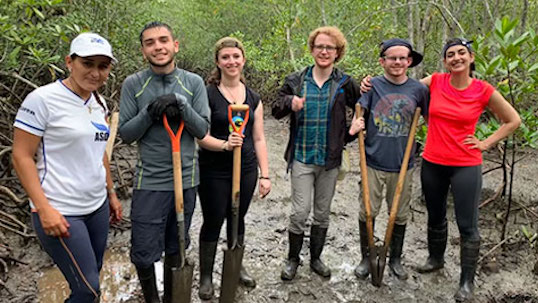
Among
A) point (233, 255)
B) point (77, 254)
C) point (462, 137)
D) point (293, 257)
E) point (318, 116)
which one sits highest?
point (318, 116)

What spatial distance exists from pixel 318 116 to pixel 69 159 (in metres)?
1.75

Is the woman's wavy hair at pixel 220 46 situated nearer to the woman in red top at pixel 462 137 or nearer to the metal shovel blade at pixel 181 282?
the metal shovel blade at pixel 181 282

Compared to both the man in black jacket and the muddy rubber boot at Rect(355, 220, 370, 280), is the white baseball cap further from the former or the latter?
the muddy rubber boot at Rect(355, 220, 370, 280)

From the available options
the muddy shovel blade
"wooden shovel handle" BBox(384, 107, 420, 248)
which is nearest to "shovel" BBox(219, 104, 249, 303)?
the muddy shovel blade

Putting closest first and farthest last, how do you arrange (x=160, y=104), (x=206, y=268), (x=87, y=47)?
1. (x=87, y=47)
2. (x=160, y=104)
3. (x=206, y=268)

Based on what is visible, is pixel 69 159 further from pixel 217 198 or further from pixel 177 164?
pixel 217 198

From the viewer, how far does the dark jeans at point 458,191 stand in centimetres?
287

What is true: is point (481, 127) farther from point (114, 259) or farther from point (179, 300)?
point (114, 259)

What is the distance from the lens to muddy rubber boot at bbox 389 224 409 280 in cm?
329

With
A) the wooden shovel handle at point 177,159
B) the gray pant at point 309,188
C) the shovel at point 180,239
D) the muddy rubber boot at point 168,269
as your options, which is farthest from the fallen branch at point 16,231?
the gray pant at point 309,188

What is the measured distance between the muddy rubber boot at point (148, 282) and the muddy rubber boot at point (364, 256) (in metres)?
1.69

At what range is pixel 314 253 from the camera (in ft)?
11.2

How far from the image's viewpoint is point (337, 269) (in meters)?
3.58

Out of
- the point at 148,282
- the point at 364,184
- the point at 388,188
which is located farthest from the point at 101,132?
the point at 388,188
